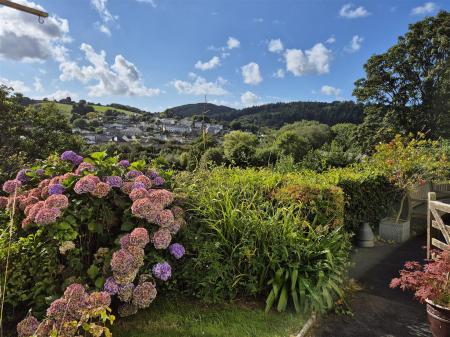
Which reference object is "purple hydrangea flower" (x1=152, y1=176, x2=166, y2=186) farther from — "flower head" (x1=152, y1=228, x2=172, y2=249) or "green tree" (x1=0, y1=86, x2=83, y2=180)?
"green tree" (x1=0, y1=86, x2=83, y2=180)

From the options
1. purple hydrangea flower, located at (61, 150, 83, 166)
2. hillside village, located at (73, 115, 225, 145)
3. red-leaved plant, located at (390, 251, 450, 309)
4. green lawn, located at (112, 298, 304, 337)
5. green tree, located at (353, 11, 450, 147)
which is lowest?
green lawn, located at (112, 298, 304, 337)

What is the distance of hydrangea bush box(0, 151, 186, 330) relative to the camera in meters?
2.31

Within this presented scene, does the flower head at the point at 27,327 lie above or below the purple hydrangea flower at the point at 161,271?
below

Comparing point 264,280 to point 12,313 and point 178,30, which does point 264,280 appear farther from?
point 178,30

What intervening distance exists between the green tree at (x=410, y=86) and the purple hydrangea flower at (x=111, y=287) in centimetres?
2011

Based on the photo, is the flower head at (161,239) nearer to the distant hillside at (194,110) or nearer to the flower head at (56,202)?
the flower head at (56,202)

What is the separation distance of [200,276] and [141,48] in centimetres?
588

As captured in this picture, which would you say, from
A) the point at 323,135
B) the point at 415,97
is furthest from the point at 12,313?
the point at 323,135

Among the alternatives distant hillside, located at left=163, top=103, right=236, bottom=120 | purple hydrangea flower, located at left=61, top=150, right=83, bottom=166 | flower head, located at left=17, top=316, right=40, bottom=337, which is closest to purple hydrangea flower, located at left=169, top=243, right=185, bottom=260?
flower head, located at left=17, top=316, right=40, bottom=337

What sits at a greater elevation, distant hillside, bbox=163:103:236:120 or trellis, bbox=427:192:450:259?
distant hillside, bbox=163:103:236:120

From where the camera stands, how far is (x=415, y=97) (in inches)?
839

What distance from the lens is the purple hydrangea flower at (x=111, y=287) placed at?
228 cm

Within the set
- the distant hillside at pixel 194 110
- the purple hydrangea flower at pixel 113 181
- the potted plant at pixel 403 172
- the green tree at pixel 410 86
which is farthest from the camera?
the green tree at pixel 410 86

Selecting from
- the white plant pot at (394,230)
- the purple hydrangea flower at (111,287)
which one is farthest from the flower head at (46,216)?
the white plant pot at (394,230)
